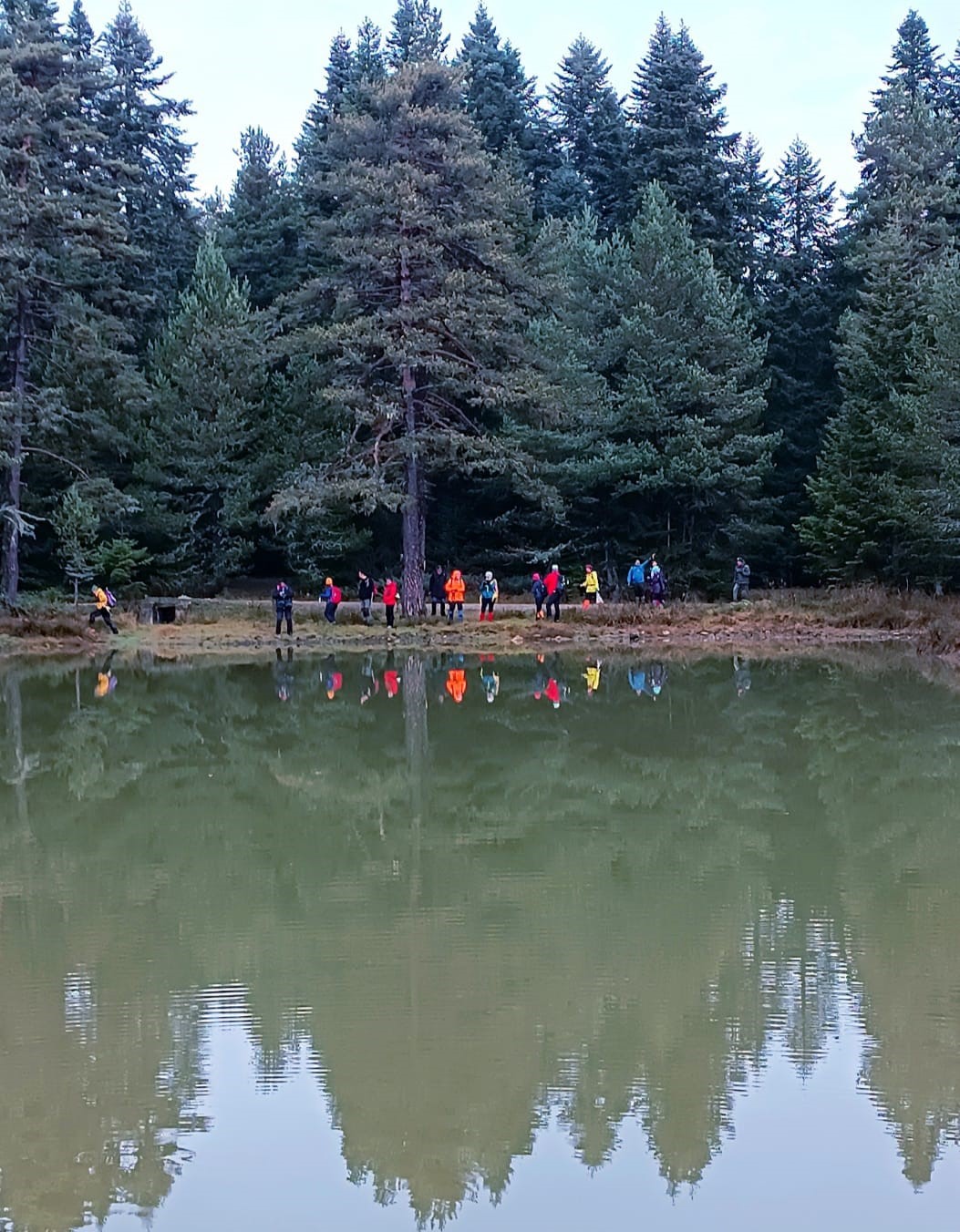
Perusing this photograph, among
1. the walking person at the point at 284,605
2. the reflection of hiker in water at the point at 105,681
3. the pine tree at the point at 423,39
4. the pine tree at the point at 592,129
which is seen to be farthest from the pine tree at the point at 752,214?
the reflection of hiker in water at the point at 105,681

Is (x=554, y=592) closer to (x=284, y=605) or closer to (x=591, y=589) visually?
(x=591, y=589)

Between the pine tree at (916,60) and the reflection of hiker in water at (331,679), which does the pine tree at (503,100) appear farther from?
the reflection of hiker in water at (331,679)

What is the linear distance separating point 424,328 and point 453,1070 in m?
32.0

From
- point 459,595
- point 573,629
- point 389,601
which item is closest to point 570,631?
point 573,629

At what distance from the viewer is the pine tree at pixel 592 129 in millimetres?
56719

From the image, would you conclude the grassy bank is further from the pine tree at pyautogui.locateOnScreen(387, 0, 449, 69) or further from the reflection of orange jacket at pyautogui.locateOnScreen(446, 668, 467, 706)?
the pine tree at pyautogui.locateOnScreen(387, 0, 449, 69)

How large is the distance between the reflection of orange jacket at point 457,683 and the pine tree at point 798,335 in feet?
64.0

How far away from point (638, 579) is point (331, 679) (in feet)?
46.4

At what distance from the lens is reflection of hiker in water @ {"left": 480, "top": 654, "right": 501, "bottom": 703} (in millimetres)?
23359

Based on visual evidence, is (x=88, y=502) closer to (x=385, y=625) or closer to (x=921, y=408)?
(x=385, y=625)

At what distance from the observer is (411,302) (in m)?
37.2

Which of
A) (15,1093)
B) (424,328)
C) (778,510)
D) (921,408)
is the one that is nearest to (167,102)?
(424,328)

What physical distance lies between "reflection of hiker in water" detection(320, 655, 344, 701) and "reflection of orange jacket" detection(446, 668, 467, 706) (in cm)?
188

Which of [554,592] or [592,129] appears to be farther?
[592,129]
